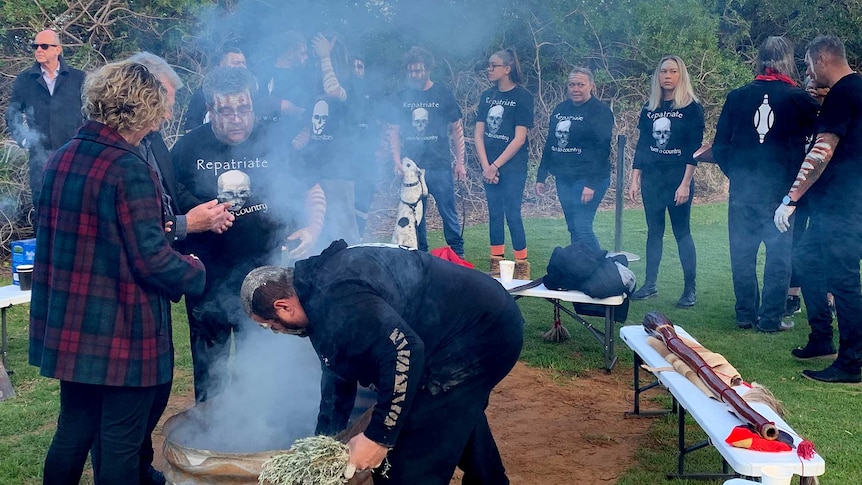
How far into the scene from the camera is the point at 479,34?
38.8ft

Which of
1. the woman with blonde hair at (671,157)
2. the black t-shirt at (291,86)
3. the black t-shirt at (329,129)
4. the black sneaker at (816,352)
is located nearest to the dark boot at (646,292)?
the woman with blonde hair at (671,157)

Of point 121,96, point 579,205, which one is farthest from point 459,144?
point 121,96

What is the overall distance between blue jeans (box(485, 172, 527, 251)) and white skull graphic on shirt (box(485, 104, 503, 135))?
465 mm

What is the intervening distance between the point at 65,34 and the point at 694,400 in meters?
8.41

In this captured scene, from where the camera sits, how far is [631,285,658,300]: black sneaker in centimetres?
710

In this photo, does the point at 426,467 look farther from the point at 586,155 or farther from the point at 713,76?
the point at 713,76

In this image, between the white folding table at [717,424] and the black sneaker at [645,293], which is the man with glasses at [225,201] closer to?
the white folding table at [717,424]

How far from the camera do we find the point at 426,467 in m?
2.72

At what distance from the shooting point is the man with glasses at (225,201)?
3.65m

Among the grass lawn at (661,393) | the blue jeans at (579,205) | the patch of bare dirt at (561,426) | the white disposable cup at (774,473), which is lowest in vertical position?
the patch of bare dirt at (561,426)

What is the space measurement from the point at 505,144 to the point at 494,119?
0.28m

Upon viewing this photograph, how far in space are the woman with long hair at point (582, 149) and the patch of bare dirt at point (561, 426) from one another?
215cm

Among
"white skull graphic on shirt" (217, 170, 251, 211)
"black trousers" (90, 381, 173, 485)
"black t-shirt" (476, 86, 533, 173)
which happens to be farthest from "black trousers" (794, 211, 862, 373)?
"black trousers" (90, 381, 173, 485)

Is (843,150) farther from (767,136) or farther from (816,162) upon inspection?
(767,136)
